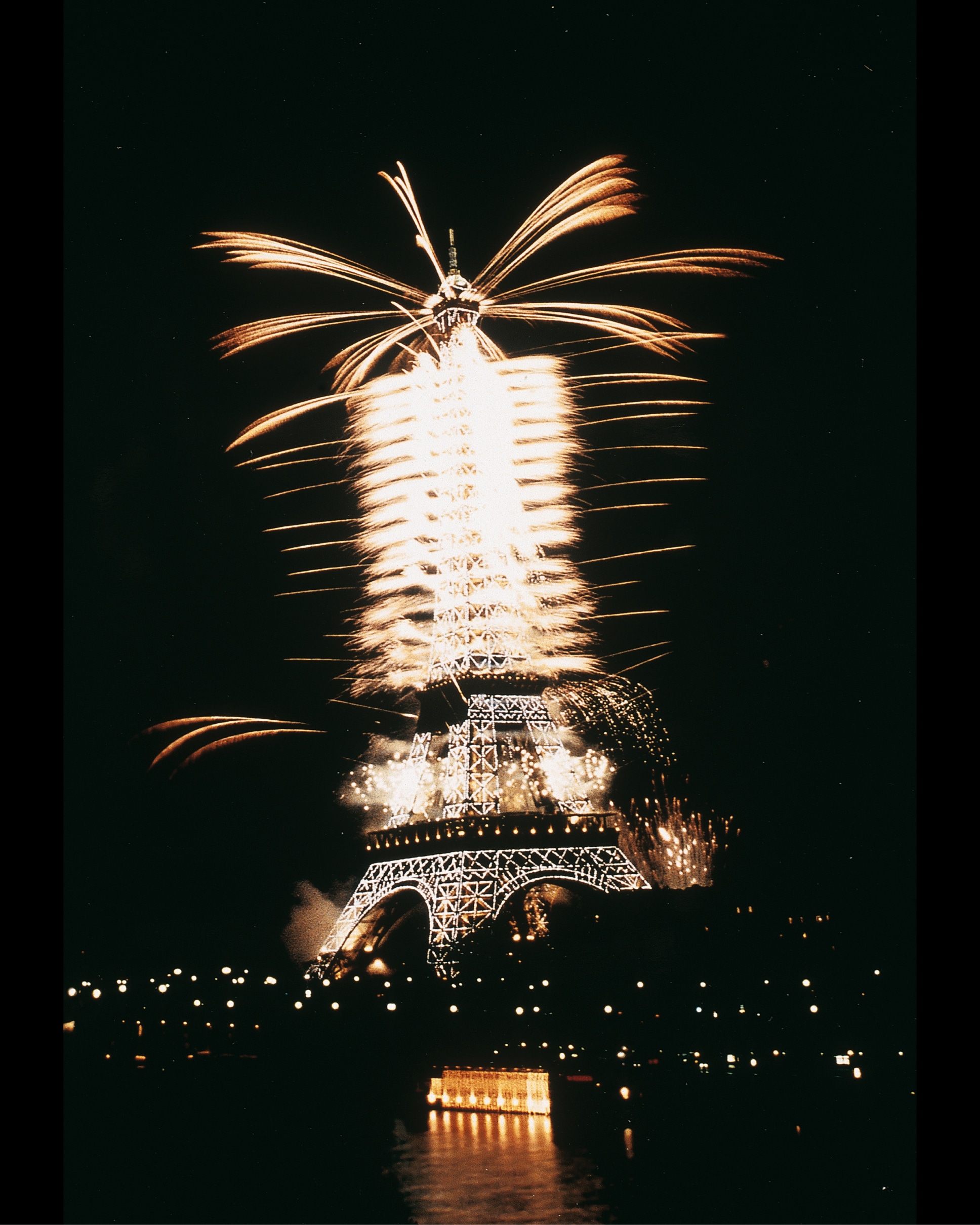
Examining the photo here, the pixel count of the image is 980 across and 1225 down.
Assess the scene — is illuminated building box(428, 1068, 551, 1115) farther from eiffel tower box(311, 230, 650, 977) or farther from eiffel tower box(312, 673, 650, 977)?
eiffel tower box(312, 673, 650, 977)

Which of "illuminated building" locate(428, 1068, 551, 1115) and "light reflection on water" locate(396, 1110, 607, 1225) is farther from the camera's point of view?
"illuminated building" locate(428, 1068, 551, 1115)

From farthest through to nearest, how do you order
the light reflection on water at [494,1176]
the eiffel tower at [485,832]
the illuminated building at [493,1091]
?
→ the eiffel tower at [485,832], the illuminated building at [493,1091], the light reflection on water at [494,1176]

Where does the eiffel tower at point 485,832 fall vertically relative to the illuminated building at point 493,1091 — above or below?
above

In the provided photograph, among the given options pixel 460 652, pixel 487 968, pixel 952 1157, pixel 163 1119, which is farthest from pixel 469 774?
pixel 952 1157

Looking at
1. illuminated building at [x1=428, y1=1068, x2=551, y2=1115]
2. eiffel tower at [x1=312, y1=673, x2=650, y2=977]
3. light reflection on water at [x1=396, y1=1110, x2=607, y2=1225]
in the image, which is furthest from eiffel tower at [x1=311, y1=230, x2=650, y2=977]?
light reflection on water at [x1=396, y1=1110, x2=607, y2=1225]

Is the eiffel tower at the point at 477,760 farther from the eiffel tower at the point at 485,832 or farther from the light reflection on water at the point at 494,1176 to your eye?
the light reflection on water at the point at 494,1176

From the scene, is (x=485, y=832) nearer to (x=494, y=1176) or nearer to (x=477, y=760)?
(x=477, y=760)

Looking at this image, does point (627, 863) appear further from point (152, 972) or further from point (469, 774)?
point (152, 972)

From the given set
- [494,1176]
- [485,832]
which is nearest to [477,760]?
[485,832]

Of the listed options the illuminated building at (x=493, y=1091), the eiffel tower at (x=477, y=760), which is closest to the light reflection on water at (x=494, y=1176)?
the illuminated building at (x=493, y=1091)
